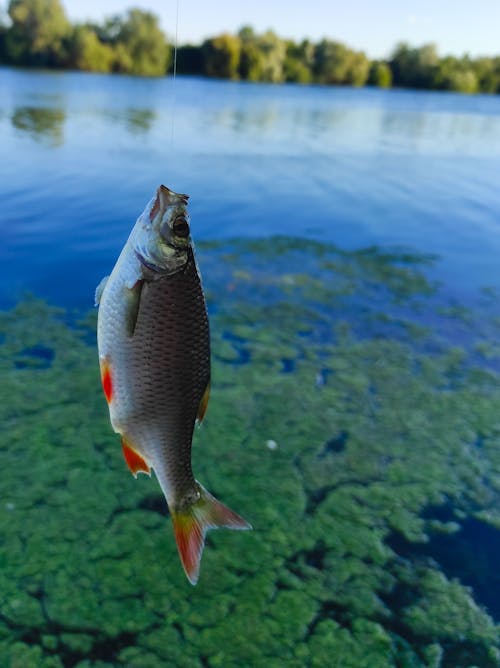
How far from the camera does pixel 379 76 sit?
5425cm

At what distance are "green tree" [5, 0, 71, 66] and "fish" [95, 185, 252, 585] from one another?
44.7m

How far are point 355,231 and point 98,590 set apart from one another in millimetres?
6731

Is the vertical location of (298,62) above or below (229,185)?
above

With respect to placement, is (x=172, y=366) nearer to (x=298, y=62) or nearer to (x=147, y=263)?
(x=147, y=263)

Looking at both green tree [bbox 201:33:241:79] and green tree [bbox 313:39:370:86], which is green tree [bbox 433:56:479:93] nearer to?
green tree [bbox 313:39:370:86]

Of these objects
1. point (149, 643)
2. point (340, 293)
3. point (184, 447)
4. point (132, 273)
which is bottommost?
point (149, 643)

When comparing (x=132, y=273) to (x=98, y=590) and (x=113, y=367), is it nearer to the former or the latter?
(x=113, y=367)

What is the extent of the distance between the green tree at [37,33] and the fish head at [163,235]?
44.7 m

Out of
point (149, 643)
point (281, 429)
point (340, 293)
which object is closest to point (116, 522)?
point (149, 643)

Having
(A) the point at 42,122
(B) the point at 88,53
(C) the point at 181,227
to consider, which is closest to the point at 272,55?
(B) the point at 88,53

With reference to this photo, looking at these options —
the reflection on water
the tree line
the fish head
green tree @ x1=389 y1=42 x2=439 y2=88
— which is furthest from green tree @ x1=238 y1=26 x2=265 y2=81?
the fish head

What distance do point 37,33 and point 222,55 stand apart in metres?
13.3

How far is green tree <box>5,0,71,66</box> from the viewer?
40.7 meters

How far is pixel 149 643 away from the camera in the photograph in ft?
8.43
